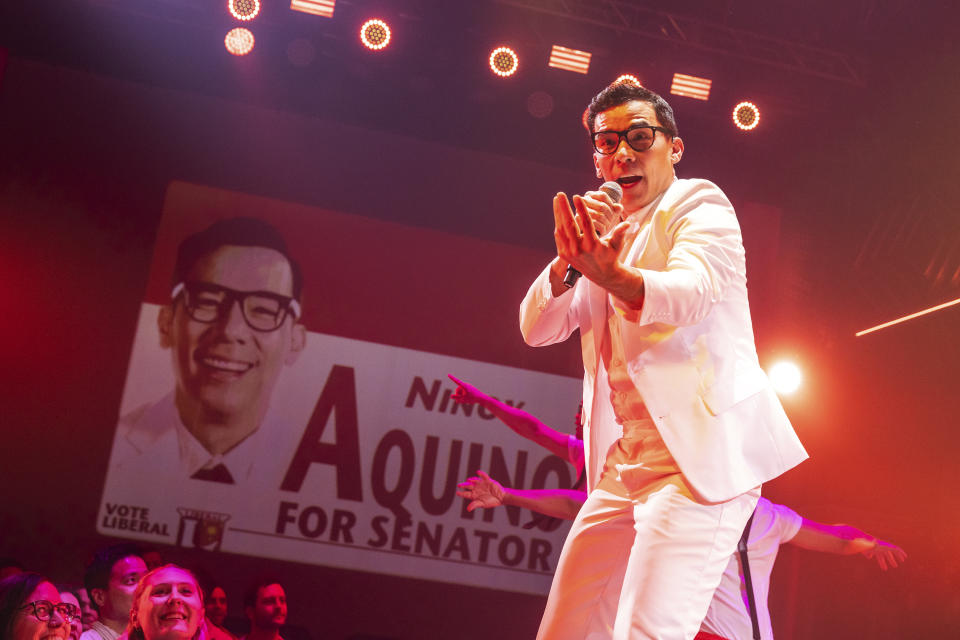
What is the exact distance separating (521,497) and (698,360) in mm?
2589

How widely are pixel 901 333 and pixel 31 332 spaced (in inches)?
252

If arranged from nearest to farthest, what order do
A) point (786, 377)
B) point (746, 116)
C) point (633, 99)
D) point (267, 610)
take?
point (633, 99) → point (267, 610) → point (746, 116) → point (786, 377)

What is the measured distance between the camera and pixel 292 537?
623cm

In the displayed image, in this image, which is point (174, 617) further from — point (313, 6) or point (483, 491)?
point (313, 6)

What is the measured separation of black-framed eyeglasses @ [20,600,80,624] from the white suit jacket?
2.29m

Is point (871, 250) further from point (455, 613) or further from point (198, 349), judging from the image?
point (198, 349)

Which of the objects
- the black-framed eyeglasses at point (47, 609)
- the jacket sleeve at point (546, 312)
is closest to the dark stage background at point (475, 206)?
the black-framed eyeglasses at point (47, 609)

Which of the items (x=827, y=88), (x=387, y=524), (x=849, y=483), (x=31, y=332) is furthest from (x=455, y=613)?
(x=827, y=88)

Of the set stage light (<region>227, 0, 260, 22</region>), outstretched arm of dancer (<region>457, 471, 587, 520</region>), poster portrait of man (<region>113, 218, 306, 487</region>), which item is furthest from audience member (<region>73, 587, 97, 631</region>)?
stage light (<region>227, 0, 260, 22</region>)

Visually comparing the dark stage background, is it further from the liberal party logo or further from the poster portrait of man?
the poster portrait of man

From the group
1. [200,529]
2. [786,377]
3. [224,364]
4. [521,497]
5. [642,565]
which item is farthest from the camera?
[786,377]

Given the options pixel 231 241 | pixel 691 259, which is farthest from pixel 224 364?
pixel 691 259

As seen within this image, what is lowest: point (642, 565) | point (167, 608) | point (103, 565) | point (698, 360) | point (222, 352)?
point (103, 565)

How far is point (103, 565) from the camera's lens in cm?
466
